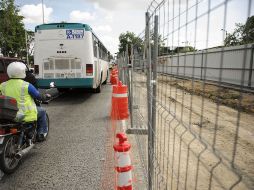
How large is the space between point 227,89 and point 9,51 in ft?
167

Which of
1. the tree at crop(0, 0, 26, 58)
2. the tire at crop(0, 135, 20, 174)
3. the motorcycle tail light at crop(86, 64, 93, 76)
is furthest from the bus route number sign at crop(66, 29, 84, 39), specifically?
the tree at crop(0, 0, 26, 58)

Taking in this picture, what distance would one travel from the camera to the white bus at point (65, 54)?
11883 mm

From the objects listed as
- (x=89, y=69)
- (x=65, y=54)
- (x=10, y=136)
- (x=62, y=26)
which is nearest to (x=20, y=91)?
(x=10, y=136)

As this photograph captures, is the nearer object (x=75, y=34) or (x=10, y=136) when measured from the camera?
(x=10, y=136)

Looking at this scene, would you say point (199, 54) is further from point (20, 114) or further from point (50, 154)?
point (50, 154)

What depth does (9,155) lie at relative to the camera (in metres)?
4.59

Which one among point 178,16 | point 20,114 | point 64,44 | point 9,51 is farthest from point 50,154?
point 9,51

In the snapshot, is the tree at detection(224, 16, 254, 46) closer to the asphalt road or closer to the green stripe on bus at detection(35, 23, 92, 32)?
the asphalt road

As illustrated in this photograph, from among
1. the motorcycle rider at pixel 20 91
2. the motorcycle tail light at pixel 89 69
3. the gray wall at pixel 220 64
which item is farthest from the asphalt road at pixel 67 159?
the motorcycle tail light at pixel 89 69

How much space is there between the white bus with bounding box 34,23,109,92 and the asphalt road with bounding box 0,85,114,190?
3.17m

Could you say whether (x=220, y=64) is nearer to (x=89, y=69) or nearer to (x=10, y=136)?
(x=10, y=136)

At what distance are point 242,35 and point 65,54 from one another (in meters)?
11.2

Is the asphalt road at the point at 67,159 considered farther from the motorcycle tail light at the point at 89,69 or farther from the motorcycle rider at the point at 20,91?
the motorcycle tail light at the point at 89,69

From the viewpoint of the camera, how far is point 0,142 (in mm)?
4363
